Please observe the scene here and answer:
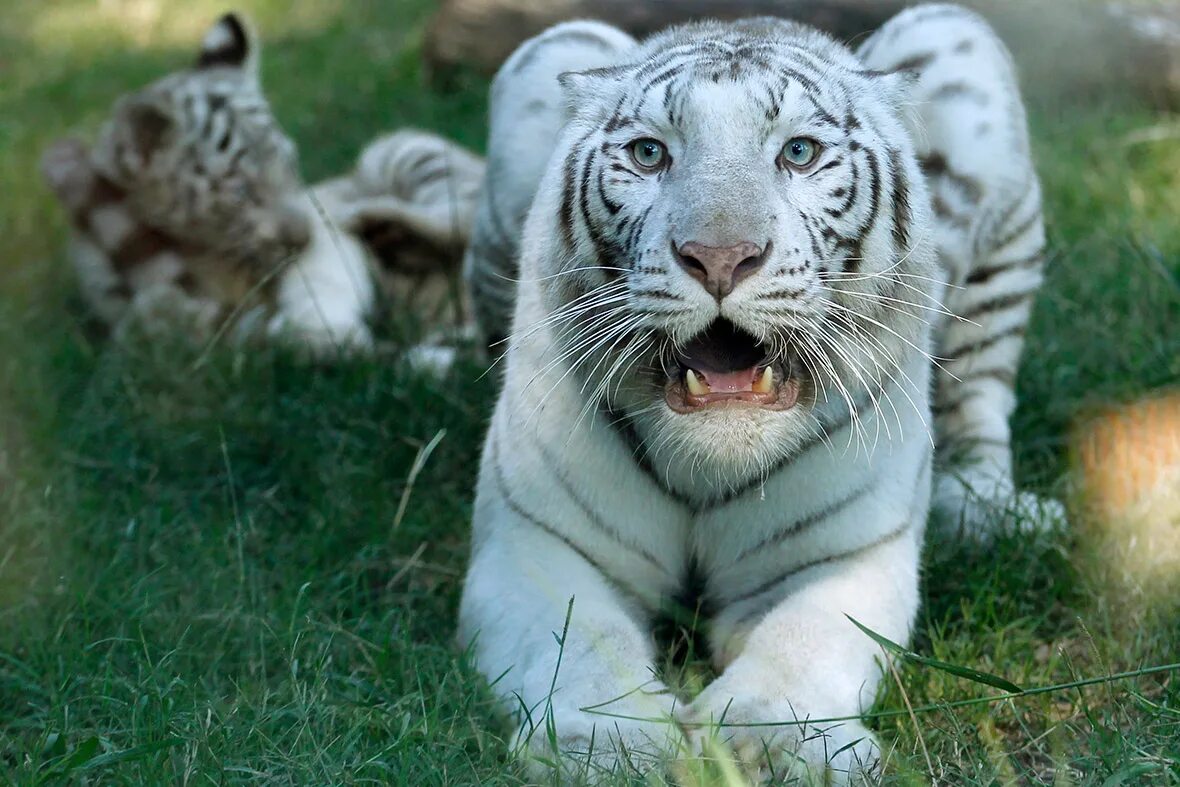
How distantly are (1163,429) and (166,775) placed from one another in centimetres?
227

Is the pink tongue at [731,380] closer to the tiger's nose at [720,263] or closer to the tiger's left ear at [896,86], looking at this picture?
the tiger's nose at [720,263]

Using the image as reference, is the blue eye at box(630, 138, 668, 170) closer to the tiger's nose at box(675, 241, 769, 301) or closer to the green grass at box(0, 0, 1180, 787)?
the tiger's nose at box(675, 241, 769, 301)

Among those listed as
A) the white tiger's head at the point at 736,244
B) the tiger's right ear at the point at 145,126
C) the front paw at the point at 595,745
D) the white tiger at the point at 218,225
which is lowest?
the white tiger at the point at 218,225

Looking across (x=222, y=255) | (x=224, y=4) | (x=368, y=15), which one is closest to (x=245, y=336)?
(x=222, y=255)

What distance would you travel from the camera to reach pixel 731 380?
2250mm

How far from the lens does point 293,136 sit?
19.5 feet

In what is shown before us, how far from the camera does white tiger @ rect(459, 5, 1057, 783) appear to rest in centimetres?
215

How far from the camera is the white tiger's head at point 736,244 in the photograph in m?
2.14

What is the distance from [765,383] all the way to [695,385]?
0.36ft

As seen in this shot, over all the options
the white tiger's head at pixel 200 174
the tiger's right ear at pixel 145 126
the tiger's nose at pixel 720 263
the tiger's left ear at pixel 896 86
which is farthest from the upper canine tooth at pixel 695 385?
the tiger's right ear at pixel 145 126

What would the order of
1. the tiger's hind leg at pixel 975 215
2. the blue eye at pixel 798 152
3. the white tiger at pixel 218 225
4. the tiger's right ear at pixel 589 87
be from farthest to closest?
the white tiger at pixel 218 225, the tiger's hind leg at pixel 975 215, the tiger's right ear at pixel 589 87, the blue eye at pixel 798 152

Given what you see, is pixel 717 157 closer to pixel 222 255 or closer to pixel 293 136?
pixel 222 255

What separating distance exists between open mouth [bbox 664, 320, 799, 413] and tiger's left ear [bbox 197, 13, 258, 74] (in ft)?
9.70

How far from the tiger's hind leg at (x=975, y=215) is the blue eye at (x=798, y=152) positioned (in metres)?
0.97
